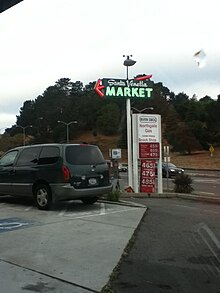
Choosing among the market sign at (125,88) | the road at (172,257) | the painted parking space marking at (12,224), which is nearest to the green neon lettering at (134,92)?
the market sign at (125,88)

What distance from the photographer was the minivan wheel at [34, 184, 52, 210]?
465 inches

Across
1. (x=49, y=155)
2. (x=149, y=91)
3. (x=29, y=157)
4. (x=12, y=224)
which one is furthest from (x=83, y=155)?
(x=149, y=91)

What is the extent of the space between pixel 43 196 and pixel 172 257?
5.83m

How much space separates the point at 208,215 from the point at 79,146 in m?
3.75

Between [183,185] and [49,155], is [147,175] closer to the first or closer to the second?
[183,185]

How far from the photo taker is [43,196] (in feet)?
39.2

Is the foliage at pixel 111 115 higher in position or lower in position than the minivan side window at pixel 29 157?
higher

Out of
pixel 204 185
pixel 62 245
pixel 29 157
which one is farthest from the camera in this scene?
pixel 204 185

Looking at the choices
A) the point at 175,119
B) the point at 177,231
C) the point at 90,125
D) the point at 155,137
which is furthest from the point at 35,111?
the point at 177,231

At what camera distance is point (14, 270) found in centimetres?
603

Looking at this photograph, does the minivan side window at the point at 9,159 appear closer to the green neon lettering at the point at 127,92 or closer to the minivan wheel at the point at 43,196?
the minivan wheel at the point at 43,196

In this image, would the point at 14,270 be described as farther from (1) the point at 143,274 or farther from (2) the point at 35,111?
(2) the point at 35,111

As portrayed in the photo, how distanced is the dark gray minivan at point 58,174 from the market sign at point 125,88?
864 cm

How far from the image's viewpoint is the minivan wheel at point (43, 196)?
11.8 m
